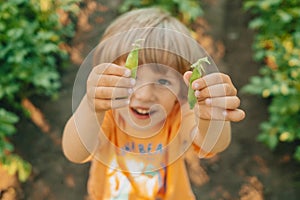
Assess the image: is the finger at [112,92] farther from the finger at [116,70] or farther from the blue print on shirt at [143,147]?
the blue print on shirt at [143,147]

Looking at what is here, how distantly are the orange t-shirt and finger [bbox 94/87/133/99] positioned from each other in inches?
10.3

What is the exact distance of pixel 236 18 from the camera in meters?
1.96

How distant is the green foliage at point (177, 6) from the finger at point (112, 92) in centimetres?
103

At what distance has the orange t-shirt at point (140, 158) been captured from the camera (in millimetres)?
1132

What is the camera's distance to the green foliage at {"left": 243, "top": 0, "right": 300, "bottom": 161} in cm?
168

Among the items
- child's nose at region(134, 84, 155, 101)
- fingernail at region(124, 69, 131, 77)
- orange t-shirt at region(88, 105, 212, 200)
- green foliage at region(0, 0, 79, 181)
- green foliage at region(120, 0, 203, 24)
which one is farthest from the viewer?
green foliage at region(120, 0, 203, 24)

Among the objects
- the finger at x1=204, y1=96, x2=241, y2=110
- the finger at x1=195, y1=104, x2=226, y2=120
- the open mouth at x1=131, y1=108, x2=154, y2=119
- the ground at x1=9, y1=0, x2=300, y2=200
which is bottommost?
the ground at x1=9, y1=0, x2=300, y2=200

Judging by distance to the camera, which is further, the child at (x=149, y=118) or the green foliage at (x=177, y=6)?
the green foliage at (x=177, y=6)

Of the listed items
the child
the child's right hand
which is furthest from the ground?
the child's right hand

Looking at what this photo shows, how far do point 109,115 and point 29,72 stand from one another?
26.0 inches

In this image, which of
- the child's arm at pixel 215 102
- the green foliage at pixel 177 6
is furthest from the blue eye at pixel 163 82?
the green foliage at pixel 177 6

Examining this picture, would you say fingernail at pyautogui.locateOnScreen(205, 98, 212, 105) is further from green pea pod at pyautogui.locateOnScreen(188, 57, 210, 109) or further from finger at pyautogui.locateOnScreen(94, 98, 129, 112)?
finger at pyautogui.locateOnScreen(94, 98, 129, 112)

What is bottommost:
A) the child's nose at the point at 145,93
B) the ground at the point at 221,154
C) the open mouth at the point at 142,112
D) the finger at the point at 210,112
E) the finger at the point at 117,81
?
the ground at the point at 221,154

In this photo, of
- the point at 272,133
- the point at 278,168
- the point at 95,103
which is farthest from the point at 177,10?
the point at 95,103
